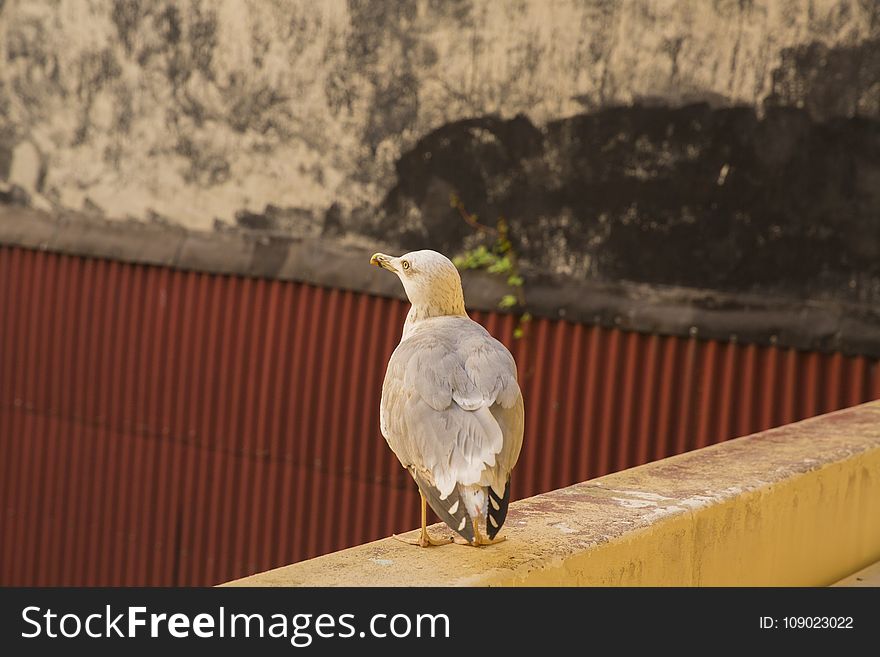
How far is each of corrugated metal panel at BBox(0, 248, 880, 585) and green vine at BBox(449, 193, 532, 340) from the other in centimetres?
12

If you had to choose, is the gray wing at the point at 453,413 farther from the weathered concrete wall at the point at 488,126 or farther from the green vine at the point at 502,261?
the green vine at the point at 502,261

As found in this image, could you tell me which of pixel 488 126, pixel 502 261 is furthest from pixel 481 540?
pixel 488 126

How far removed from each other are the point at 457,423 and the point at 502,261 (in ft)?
16.6

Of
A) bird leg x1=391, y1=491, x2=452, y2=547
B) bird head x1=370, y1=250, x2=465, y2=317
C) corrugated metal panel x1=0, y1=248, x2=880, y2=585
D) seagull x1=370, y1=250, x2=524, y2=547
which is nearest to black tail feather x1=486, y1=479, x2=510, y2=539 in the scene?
seagull x1=370, y1=250, x2=524, y2=547

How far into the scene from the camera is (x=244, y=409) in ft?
30.1

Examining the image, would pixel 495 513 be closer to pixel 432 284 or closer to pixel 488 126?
pixel 432 284

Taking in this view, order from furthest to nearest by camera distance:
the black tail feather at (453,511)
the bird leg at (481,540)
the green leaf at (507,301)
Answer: the green leaf at (507,301)
the bird leg at (481,540)
the black tail feather at (453,511)

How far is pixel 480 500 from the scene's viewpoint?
2.86 m

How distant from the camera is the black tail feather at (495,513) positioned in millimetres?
2826

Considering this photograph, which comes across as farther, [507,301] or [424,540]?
[507,301]

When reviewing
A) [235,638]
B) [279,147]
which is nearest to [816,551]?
[235,638]

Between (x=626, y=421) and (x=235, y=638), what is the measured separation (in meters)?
5.40

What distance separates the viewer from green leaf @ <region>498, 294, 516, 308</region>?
25.9ft

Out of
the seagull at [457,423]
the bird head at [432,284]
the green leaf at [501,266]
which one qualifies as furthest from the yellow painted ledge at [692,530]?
the green leaf at [501,266]
